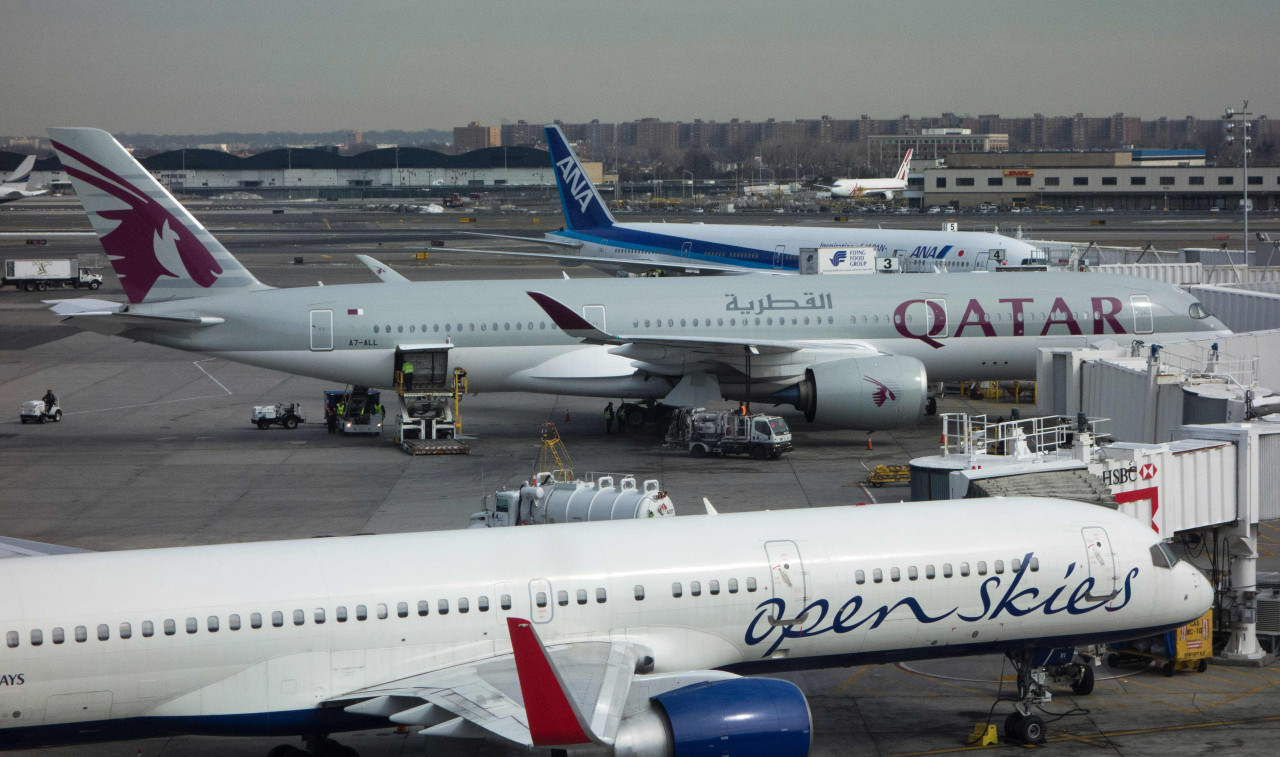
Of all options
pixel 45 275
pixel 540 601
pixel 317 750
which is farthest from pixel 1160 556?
pixel 45 275

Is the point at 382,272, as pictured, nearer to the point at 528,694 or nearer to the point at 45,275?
the point at 528,694

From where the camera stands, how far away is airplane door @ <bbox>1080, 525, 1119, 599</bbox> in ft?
61.6

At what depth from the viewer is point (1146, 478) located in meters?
22.1

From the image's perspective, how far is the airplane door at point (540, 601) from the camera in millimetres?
17202

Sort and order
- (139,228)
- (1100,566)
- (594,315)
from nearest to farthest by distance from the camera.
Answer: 1. (1100,566)
2. (139,228)
3. (594,315)

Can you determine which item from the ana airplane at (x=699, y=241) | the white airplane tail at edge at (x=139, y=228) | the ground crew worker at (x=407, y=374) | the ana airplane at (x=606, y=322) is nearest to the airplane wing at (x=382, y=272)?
the ana airplane at (x=606, y=322)

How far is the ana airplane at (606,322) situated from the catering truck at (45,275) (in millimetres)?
57909

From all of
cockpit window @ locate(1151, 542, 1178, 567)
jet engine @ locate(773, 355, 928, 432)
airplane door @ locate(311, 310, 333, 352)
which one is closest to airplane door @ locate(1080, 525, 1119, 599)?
cockpit window @ locate(1151, 542, 1178, 567)

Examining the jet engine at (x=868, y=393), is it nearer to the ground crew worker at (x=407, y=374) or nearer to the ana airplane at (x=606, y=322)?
the ana airplane at (x=606, y=322)

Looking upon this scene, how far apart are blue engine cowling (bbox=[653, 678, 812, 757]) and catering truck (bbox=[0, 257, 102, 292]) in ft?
288

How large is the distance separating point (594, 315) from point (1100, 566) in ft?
79.2

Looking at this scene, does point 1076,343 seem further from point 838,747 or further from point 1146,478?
point 838,747

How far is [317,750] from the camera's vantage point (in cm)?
1780

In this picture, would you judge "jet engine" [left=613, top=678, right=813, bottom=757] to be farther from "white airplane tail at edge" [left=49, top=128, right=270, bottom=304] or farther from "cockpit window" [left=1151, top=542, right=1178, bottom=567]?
"white airplane tail at edge" [left=49, top=128, right=270, bottom=304]
